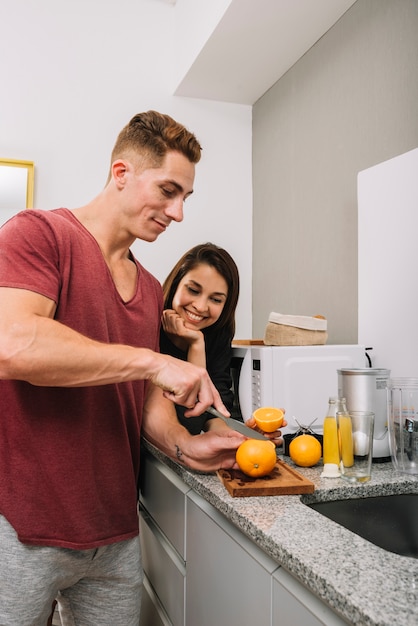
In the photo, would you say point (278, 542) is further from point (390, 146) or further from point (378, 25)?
point (378, 25)

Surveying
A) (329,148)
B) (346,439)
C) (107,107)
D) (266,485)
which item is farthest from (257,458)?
(107,107)

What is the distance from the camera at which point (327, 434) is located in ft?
4.02

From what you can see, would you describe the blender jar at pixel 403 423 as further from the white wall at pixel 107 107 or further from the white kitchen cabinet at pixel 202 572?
the white wall at pixel 107 107

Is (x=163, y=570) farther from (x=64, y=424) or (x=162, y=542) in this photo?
(x=64, y=424)

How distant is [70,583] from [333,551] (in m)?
0.67

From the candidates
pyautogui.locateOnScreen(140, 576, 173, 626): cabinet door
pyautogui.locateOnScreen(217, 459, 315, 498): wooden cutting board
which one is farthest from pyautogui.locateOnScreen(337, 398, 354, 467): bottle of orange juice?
pyautogui.locateOnScreen(140, 576, 173, 626): cabinet door

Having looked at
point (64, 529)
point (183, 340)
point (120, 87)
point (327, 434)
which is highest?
point (120, 87)

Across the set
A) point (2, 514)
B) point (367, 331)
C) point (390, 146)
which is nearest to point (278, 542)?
point (2, 514)

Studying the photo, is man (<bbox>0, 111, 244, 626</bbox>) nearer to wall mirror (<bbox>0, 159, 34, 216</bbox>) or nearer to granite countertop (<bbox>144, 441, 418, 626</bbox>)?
granite countertop (<bbox>144, 441, 418, 626</bbox>)

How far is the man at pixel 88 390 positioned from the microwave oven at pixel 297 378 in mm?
332

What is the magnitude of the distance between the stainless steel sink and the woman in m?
0.78

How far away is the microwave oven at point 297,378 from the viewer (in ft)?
5.09

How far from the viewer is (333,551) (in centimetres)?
77

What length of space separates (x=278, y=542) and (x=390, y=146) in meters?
1.42
